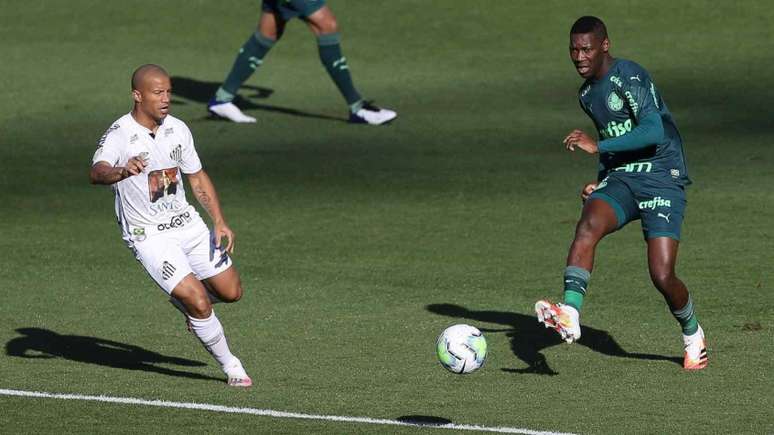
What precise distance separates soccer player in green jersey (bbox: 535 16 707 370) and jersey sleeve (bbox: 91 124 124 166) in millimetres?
2883

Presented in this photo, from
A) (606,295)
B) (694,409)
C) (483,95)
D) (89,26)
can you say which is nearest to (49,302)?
(606,295)

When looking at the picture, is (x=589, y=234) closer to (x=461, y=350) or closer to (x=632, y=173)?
(x=632, y=173)

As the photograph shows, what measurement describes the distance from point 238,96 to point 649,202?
39.3ft

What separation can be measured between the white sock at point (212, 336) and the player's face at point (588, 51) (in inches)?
110

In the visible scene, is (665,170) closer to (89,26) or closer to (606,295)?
(606,295)

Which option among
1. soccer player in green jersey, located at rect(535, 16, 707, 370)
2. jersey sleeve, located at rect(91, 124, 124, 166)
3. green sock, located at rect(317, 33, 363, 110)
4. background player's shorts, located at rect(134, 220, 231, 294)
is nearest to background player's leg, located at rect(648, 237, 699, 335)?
soccer player in green jersey, located at rect(535, 16, 707, 370)

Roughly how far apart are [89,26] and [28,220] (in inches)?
413

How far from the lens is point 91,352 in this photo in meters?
10.7

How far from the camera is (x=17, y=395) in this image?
366 inches

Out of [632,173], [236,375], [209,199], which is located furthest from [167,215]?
[632,173]

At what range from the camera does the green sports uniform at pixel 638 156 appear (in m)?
9.78

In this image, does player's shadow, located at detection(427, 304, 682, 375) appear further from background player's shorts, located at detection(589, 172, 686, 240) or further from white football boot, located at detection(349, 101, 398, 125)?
white football boot, located at detection(349, 101, 398, 125)

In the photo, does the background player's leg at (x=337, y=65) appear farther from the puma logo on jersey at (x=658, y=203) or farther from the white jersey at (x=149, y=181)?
the puma logo on jersey at (x=658, y=203)

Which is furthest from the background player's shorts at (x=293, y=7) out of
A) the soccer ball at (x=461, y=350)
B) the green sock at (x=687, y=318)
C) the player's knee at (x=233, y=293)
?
the soccer ball at (x=461, y=350)
